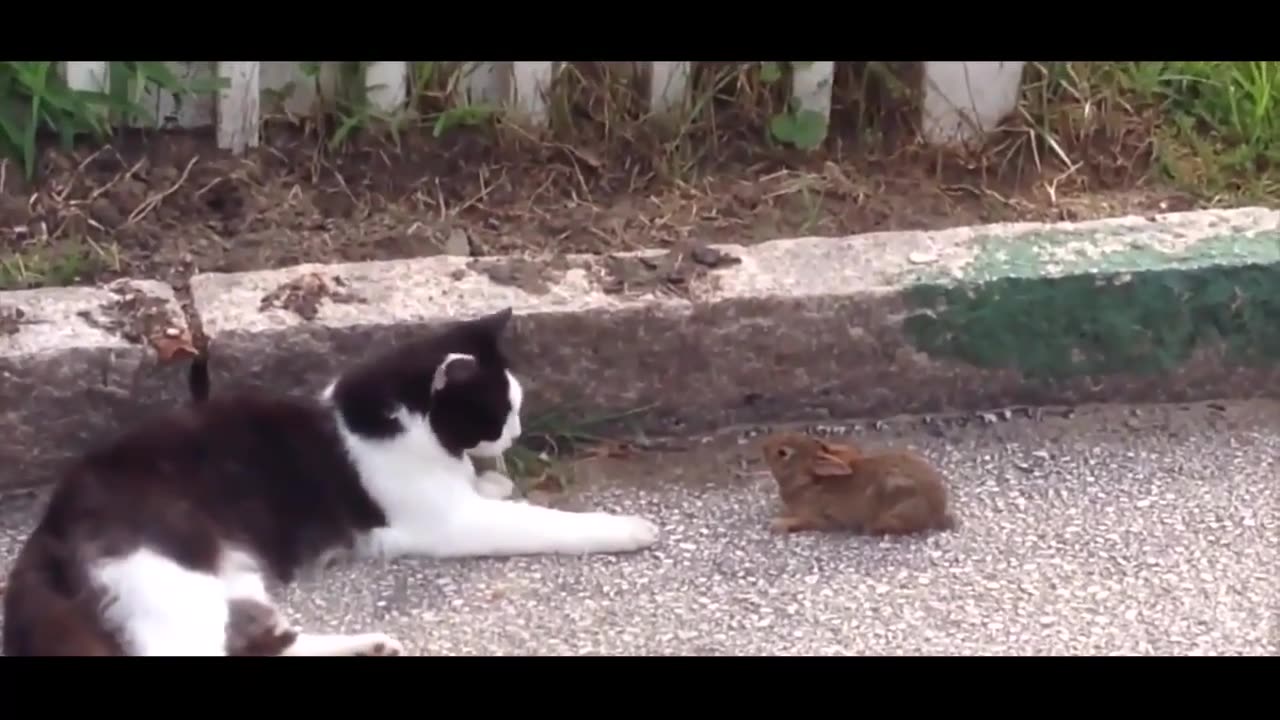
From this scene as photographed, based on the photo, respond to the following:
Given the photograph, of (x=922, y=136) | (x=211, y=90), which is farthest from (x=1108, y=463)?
(x=211, y=90)

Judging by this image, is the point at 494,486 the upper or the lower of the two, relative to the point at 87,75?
lower

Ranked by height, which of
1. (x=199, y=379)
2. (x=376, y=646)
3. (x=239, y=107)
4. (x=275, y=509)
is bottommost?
(x=376, y=646)

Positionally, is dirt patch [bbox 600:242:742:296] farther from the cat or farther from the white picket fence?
the white picket fence

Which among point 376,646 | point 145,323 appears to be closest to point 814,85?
point 145,323

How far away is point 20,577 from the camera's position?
2625 millimetres

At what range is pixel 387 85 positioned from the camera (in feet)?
11.6

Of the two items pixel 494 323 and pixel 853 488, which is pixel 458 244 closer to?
pixel 494 323

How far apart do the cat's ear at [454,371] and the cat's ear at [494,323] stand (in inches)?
2.0

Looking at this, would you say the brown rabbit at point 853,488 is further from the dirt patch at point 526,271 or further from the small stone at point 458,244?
the small stone at point 458,244

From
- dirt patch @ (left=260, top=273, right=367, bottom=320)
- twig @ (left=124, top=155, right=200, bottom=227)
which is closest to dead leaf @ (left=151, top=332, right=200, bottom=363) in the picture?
dirt patch @ (left=260, top=273, right=367, bottom=320)

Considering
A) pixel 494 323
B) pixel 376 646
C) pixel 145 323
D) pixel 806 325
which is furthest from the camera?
pixel 806 325

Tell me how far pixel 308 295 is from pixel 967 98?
1.36m

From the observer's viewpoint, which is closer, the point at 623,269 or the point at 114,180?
the point at 623,269

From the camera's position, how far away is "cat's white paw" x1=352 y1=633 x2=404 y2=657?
270cm
